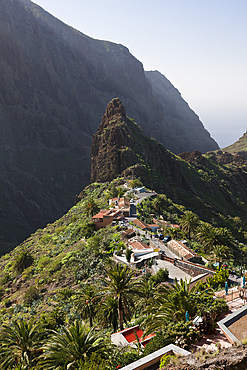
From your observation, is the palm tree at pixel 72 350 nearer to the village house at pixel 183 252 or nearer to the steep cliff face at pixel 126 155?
the village house at pixel 183 252

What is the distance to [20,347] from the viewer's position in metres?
19.6

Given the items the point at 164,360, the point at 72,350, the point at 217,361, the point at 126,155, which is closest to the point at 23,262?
the point at 72,350

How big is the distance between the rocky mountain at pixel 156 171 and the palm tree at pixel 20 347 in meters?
75.1

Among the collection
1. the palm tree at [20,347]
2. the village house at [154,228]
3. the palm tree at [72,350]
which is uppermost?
the village house at [154,228]

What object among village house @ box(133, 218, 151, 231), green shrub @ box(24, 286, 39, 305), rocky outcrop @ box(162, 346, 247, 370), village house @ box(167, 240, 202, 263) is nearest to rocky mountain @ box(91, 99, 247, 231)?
village house @ box(133, 218, 151, 231)

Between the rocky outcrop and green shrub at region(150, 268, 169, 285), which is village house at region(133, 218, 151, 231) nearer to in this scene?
green shrub at region(150, 268, 169, 285)

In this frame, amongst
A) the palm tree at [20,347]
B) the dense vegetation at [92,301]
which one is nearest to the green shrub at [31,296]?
the dense vegetation at [92,301]

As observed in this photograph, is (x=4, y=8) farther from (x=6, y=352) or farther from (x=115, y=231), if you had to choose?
(x=6, y=352)

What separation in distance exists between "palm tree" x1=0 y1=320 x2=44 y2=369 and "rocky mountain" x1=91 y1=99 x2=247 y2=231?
75.1m

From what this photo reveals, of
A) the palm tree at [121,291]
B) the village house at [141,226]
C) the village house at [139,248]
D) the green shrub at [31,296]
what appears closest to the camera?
the palm tree at [121,291]

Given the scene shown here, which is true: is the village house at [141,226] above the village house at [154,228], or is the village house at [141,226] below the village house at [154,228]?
above

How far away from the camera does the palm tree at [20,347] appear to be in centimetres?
1892

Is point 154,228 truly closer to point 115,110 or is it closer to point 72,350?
point 72,350

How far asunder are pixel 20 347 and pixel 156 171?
9380cm
